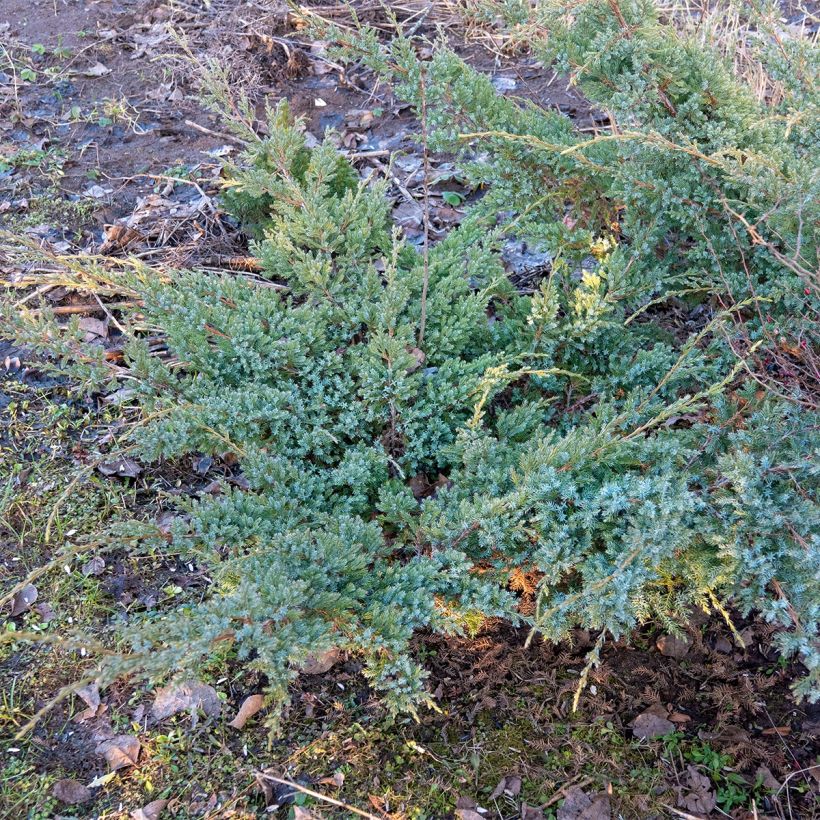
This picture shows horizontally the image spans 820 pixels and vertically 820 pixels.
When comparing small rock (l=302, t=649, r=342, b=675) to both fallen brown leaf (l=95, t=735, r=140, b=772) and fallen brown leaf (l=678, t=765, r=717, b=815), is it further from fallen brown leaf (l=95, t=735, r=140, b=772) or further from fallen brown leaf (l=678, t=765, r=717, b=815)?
fallen brown leaf (l=678, t=765, r=717, b=815)

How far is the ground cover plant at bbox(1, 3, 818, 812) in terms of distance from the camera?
2074 millimetres

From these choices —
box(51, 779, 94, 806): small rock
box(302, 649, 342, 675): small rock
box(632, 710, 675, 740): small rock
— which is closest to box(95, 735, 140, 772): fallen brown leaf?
box(51, 779, 94, 806): small rock

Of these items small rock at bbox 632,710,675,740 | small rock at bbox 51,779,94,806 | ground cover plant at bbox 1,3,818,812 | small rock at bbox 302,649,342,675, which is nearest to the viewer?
ground cover plant at bbox 1,3,818,812

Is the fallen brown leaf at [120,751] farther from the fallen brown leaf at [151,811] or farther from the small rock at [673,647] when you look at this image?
the small rock at [673,647]

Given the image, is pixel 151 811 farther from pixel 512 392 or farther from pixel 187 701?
pixel 512 392

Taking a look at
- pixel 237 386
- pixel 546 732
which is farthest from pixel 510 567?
pixel 237 386

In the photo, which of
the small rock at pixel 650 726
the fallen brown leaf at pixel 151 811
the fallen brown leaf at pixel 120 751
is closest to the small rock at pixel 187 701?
the fallen brown leaf at pixel 120 751

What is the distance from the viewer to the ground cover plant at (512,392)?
2074mm

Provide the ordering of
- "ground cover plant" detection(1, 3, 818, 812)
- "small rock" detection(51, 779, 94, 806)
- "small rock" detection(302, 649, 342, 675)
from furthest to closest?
"small rock" detection(302, 649, 342, 675) < "small rock" detection(51, 779, 94, 806) < "ground cover plant" detection(1, 3, 818, 812)

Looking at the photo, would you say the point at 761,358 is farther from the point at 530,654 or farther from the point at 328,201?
the point at 328,201

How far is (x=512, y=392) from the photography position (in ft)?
9.50

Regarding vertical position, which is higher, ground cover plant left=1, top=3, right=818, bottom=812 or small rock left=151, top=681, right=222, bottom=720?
ground cover plant left=1, top=3, right=818, bottom=812

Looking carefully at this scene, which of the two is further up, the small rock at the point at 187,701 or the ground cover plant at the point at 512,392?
the ground cover plant at the point at 512,392

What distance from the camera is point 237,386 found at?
2.68 m
